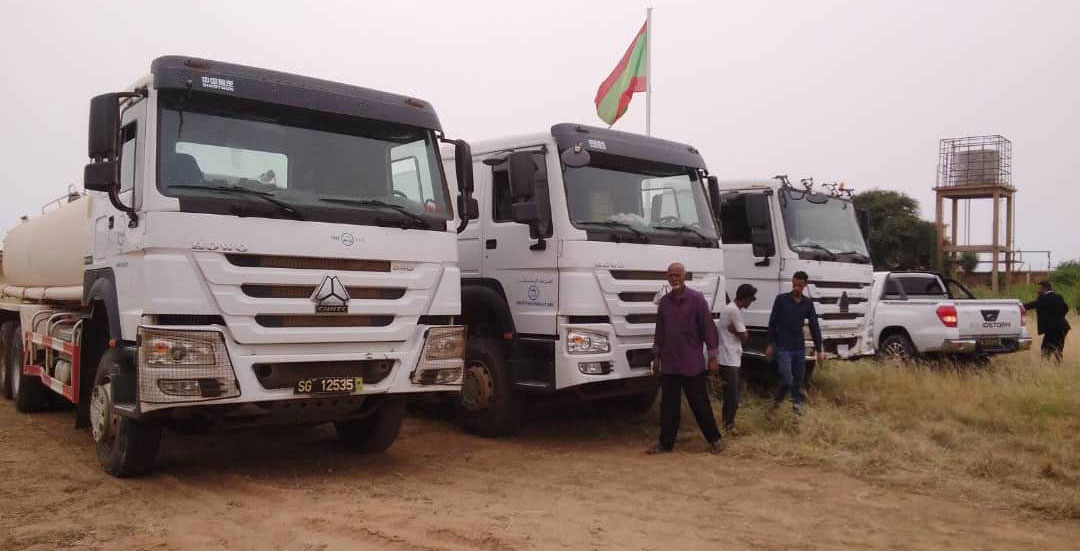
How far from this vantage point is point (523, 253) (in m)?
8.78

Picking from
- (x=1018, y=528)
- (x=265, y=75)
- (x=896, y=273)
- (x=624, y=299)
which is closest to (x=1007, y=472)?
(x=1018, y=528)

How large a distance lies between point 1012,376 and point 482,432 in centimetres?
700

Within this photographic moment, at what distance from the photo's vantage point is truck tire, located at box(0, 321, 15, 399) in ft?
38.1

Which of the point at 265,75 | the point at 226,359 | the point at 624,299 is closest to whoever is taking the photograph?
the point at 226,359

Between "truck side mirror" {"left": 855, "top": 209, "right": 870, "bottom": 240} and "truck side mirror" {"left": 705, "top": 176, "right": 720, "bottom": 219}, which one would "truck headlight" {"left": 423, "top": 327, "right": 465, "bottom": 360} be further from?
"truck side mirror" {"left": 855, "top": 209, "right": 870, "bottom": 240}

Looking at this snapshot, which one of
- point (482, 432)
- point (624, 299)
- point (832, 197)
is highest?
point (832, 197)

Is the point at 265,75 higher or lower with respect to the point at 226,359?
higher

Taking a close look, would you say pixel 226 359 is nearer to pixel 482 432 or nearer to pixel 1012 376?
pixel 482 432

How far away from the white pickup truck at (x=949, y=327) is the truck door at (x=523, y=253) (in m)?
6.50

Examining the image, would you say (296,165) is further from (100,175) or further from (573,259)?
(573,259)

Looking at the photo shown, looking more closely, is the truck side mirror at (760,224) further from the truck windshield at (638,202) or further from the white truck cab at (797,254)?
the truck windshield at (638,202)

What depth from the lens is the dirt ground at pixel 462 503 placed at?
561 cm

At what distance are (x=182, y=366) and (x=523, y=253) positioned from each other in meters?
3.51

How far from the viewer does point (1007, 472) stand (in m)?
7.52
